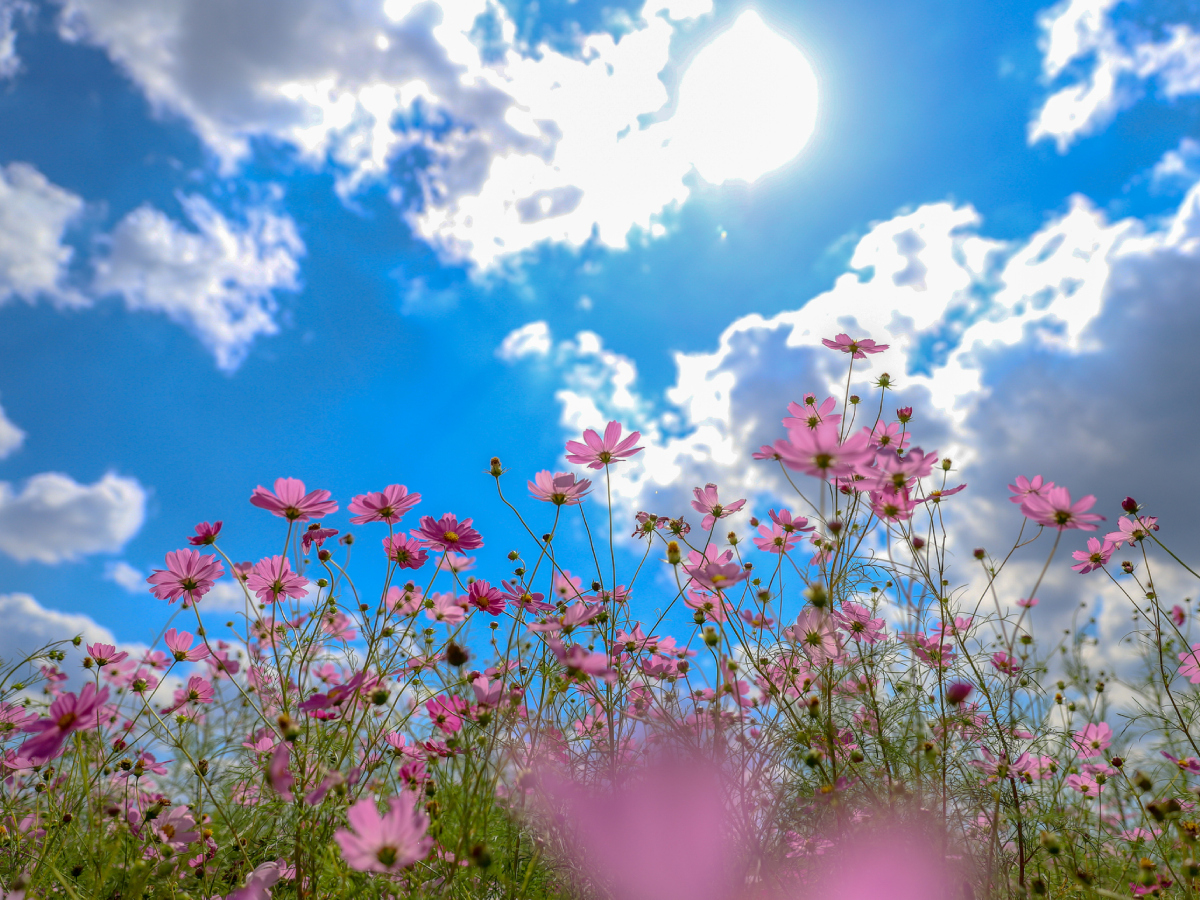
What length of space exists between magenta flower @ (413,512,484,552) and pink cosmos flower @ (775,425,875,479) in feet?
2.79

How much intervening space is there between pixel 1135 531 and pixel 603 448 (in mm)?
1722

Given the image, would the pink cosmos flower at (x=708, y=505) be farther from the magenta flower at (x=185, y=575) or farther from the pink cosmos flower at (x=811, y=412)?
the magenta flower at (x=185, y=575)

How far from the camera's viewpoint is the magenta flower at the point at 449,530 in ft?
5.29

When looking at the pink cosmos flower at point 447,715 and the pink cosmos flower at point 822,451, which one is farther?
the pink cosmos flower at point 447,715

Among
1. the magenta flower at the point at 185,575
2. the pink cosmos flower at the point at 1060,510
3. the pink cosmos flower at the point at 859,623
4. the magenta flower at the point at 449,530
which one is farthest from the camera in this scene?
the pink cosmos flower at the point at 859,623

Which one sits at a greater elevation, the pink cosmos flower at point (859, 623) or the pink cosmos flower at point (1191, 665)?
the pink cosmos flower at point (1191, 665)

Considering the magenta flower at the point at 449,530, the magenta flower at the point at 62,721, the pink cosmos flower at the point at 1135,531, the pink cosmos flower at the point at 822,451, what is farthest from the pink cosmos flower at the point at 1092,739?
the magenta flower at the point at 62,721

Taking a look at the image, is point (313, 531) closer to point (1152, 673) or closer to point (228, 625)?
point (228, 625)

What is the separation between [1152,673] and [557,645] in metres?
3.26

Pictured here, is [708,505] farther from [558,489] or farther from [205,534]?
[205,534]

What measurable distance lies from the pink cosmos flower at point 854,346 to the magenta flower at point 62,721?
2.15 metres

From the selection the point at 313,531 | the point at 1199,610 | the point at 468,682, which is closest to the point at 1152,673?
the point at 1199,610

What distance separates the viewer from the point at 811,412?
2014 millimetres

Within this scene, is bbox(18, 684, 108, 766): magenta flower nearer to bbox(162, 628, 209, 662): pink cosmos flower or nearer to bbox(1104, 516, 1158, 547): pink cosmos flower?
bbox(162, 628, 209, 662): pink cosmos flower
